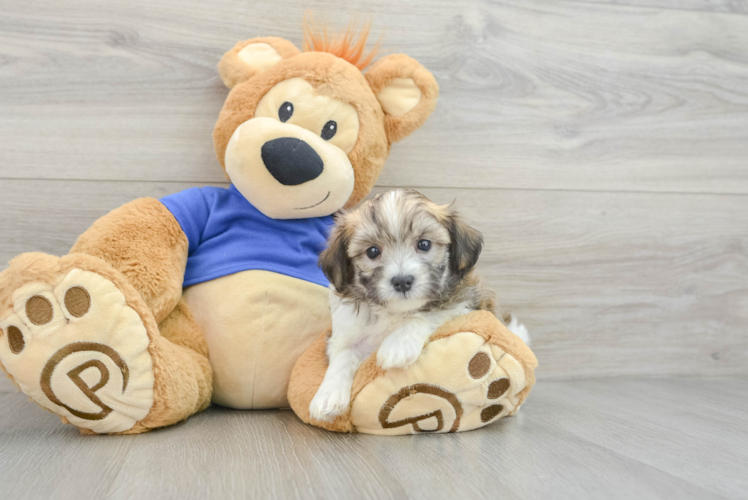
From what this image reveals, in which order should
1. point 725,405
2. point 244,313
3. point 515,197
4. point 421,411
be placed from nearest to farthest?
point 421,411, point 244,313, point 725,405, point 515,197

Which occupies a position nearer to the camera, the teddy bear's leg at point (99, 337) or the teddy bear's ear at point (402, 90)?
the teddy bear's leg at point (99, 337)

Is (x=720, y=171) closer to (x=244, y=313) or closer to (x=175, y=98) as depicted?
(x=244, y=313)

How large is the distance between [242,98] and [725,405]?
6.34ft

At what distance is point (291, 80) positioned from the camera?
176 cm

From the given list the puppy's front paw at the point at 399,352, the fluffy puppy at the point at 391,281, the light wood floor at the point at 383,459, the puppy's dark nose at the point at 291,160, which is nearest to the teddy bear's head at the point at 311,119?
the puppy's dark nose at the point at 291,160

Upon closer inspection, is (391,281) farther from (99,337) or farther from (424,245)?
(99,337)

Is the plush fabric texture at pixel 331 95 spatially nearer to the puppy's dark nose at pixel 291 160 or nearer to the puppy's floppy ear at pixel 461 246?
the puppy's dark nose at pixel 291 160

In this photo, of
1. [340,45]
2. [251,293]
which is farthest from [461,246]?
[340,45]

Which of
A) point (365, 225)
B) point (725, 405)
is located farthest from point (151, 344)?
point (725, 405)

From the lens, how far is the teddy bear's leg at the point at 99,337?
1.39 metres

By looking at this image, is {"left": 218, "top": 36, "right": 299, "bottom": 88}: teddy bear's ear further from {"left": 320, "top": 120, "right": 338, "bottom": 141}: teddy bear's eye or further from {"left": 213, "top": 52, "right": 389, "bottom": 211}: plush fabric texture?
{"left": 320, "top": 120, "right": 338, "bottom": 141}: teddy bear's eye

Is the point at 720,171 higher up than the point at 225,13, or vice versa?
the point at 225,13

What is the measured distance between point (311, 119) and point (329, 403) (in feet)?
2.75

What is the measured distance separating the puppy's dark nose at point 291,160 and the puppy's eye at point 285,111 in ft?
0.41
